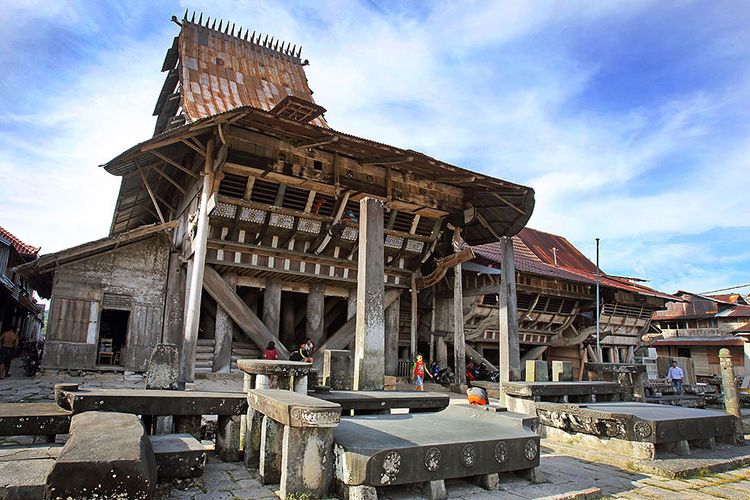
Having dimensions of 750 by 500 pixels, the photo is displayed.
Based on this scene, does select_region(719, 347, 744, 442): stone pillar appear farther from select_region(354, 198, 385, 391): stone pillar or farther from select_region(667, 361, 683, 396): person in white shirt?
select_region(354, 198, 385, 391): stone pillar

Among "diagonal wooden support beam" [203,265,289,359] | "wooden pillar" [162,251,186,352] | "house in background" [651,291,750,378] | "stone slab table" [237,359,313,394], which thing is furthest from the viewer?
"house in background" [651,291,750,378]

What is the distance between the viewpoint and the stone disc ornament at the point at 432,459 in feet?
13.0

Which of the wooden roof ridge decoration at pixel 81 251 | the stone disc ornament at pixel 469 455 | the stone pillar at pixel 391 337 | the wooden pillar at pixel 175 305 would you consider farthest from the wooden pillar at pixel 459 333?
the stone disc ornament at pixel 469 455

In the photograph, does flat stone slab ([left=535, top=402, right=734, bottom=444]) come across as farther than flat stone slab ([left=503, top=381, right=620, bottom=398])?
No

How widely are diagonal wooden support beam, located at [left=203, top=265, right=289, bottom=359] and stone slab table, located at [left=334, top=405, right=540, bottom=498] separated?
7512mm

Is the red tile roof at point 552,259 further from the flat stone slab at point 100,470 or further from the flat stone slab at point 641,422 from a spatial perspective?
the flat stone slab at point 100,470

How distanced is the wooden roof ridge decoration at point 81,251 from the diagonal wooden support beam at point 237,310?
76.5 inches

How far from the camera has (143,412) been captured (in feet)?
15.1

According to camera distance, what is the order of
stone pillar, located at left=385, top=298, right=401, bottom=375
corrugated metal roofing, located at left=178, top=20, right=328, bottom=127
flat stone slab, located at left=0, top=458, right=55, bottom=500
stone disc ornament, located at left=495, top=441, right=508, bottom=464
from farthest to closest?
stone pillar, located at left=385, top=298, right=401, bottom=375 < corrugated metal roofing, located at left=178, top=20, right=328, bottom=127 < stone disc ornament, located at left=495, top=441, right=508, bottom=464 < flat stone slab, located at left=0, top=458, right=55, bottom=500

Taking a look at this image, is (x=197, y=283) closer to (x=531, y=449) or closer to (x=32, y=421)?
(x=32, y=421)

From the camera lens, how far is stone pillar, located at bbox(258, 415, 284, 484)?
4207mm

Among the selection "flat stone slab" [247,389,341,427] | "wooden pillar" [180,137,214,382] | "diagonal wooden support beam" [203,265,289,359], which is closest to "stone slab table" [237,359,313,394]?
"flat stone slab" [247,389,341,427]

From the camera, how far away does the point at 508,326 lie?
11602 mm

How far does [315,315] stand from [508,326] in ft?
18.0
